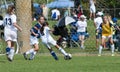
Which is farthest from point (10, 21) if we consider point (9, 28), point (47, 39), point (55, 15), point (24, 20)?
point (55, 15)

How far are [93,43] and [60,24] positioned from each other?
448cm

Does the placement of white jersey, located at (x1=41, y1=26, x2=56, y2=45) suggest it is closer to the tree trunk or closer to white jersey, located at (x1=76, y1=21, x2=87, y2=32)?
the tree trunk

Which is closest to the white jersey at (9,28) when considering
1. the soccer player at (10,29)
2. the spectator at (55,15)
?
the soccer player at (10,29)

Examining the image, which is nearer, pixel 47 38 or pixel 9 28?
pixel 9 28

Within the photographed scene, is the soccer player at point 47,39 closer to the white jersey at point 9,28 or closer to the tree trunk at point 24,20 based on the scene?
the white jersey at point 9,28

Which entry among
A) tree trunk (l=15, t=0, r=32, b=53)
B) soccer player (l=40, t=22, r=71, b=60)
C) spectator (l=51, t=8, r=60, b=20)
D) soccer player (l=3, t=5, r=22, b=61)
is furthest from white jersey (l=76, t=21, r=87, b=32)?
soccer player (l=3, t=5, r=22, b=61)

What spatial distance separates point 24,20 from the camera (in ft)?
99.3

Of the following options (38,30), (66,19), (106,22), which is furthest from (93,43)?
(38,30)

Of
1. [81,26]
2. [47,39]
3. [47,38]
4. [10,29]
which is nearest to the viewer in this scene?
[10,29]

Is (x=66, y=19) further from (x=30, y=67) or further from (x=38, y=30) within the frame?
(x=30, y=67)

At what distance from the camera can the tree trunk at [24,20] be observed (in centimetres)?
3012

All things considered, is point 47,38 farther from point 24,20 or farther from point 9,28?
point 24,20

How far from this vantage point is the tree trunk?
30.1 m

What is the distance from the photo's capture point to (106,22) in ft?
94.8
